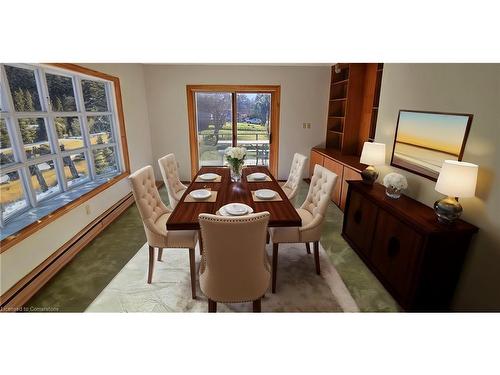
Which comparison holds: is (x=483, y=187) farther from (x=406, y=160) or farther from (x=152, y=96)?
(x=152, y=96)

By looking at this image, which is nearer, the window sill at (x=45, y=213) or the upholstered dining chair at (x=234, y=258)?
the upholstered dining chair at (x=234, y=258)

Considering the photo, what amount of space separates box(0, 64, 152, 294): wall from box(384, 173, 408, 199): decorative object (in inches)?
123

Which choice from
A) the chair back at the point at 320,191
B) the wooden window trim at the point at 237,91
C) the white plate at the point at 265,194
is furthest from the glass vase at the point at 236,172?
the wooden window trim at the point at 237,91

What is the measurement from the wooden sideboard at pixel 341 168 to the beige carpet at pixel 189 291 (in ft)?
4.38

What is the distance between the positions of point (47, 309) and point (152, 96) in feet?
13.3

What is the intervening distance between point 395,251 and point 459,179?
2.42 feet

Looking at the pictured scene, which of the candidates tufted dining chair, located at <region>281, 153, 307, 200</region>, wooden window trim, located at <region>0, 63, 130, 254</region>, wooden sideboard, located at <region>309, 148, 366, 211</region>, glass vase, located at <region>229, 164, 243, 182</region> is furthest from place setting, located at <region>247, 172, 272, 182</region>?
wooden window trim, located at <region>0, 63, 130, 254</region>

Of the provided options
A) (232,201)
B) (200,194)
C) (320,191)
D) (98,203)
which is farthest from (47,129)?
(320,191)

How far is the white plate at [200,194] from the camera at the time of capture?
2299mm

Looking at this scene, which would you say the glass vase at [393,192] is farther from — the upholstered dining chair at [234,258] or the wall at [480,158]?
the upholstered dining chair at [234,258]

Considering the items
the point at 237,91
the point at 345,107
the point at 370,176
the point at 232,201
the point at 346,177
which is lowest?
the point at 346,177

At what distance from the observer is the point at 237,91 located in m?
5.02

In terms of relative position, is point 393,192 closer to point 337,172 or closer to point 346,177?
point 346,177

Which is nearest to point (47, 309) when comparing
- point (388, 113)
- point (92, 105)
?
point (92, 105)
